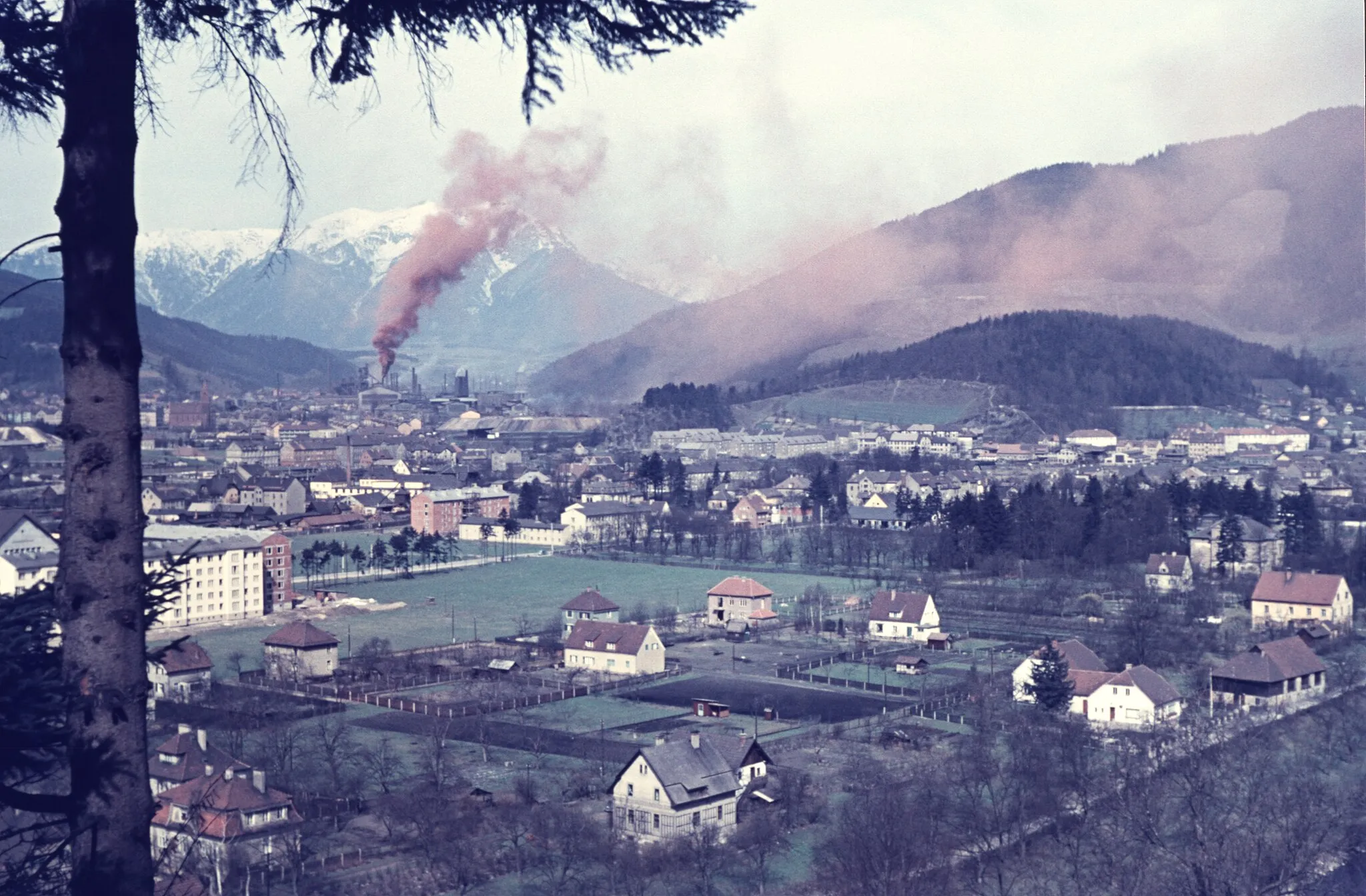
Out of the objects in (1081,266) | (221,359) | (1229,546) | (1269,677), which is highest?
(1081,266)

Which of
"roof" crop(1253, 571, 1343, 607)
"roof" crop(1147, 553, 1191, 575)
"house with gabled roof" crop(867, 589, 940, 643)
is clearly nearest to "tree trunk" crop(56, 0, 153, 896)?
"house with gabled roof" crop(867, 589, 940, 643)

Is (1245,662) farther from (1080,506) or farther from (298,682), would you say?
(1080,506)

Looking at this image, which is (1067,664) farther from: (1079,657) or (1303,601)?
(1303,601)

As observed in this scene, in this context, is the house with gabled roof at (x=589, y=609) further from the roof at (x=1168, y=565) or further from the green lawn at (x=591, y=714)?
the roof at (x=1168, y=565)

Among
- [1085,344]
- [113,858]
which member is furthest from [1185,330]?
[113,858]

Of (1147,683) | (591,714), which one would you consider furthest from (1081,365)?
(591,714)

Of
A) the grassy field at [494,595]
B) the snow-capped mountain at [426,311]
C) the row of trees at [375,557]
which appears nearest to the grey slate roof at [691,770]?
the grassy field at [494,595]
